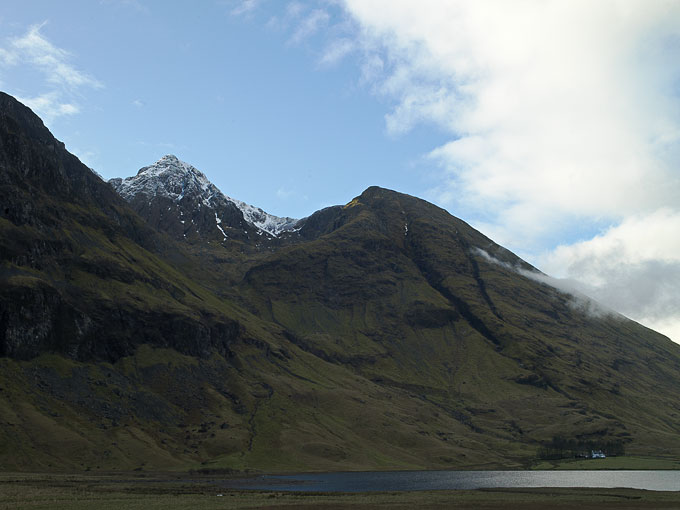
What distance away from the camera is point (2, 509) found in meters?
88.4

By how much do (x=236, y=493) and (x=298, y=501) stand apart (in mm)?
23107

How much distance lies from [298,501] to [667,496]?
85899mm

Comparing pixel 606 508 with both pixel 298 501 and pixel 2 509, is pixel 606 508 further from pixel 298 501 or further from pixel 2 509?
pixel 2 509

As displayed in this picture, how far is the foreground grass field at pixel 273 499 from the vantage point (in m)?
103

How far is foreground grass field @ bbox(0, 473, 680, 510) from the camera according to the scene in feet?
339

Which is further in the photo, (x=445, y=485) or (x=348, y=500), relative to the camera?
(x=445, y=485)

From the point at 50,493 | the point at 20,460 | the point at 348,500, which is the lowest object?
the point at 20,460

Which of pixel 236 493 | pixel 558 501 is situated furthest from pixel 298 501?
pixel 558 501

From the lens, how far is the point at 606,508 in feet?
388

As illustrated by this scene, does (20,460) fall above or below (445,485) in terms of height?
below

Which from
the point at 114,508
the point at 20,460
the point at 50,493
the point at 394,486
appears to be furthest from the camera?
the point at 20,460

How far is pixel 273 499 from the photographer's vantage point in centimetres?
12344

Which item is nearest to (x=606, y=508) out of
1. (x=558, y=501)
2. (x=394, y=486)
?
(x=558, y=501)

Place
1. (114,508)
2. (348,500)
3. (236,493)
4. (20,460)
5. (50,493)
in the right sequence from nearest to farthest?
(114,508) < (50,493) < (348,500) < (236,493) < (20,460)
